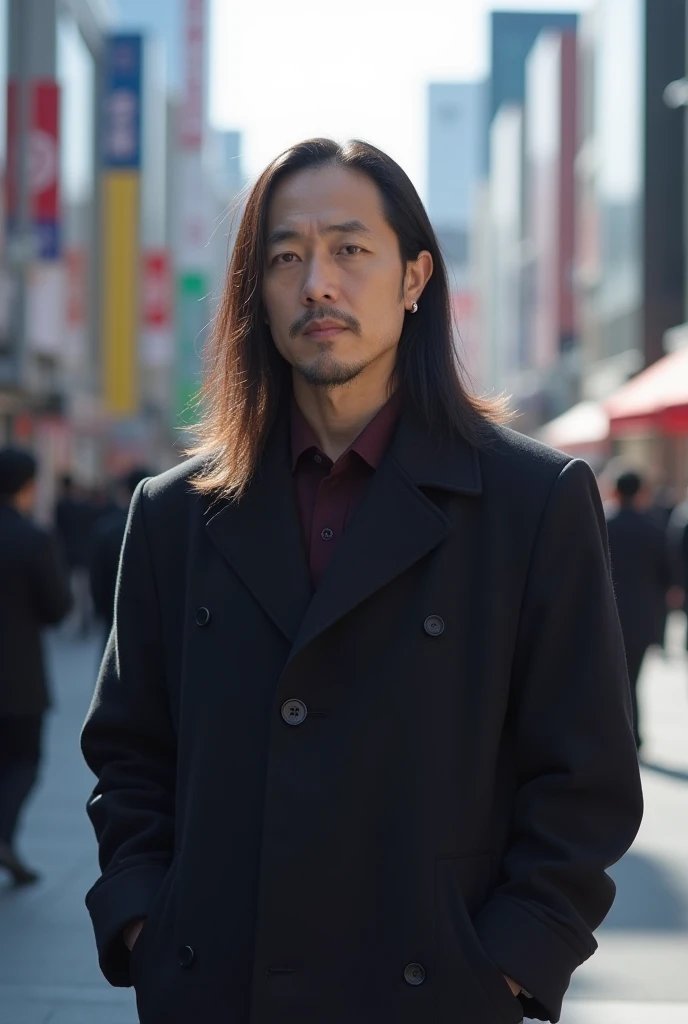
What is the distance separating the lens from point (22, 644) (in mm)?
7176

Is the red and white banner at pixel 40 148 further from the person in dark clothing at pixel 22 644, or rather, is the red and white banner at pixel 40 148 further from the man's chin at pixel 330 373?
the man's chin at pixel 330 373

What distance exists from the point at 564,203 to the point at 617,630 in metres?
62.0

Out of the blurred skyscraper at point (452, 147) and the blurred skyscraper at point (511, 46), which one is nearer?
the blurred skyscraper at point (511, 46)

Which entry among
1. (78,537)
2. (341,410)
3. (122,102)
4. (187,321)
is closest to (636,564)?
(341,410)

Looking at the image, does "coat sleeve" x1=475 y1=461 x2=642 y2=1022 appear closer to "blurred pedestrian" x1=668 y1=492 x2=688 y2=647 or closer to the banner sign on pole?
"blurred pedestrian" x1=668 y1=492 x2=688 y2=647

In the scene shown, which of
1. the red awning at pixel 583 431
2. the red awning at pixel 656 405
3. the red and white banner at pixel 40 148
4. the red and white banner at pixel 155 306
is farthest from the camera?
the red and white banner at pixel 155 306

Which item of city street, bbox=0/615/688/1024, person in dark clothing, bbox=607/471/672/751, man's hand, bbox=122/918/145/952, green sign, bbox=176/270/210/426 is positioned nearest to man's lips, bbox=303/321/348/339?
man's hand, bbox=122/918/145/952

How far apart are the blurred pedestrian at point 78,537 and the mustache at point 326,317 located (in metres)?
17.1

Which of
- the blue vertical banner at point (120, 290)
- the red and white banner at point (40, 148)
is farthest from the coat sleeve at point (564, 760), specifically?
the blue vertical banner at point (120, 290)

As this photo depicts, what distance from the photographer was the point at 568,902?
238 cm

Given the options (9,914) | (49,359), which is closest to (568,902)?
(9,914)

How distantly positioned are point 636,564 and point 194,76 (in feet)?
140

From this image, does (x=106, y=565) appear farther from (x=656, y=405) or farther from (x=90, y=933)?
(x=656, y=405)

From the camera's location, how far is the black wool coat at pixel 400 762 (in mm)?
2359
